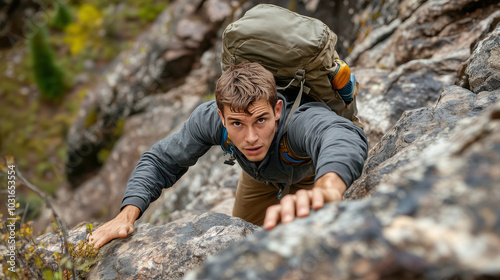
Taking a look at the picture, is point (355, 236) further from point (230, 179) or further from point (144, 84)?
point (144, 84)

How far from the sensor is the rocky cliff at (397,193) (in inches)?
62.4

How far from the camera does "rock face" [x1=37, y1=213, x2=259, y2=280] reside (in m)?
3.62

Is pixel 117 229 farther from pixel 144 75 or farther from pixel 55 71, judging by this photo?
pixel 55 71

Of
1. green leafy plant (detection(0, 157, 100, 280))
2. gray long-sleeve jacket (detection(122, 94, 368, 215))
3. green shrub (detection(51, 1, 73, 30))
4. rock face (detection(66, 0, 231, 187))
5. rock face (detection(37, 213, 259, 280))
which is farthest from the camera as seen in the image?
green shrub (detection(51, 1, 73, 30))

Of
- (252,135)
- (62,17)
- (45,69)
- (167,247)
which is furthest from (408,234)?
(62,17)

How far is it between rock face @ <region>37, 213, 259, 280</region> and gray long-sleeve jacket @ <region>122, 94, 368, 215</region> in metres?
0.57

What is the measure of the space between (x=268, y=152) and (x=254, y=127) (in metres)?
0.47

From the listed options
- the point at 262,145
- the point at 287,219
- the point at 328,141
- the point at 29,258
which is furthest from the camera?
the point at 262,145

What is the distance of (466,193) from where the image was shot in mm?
1648

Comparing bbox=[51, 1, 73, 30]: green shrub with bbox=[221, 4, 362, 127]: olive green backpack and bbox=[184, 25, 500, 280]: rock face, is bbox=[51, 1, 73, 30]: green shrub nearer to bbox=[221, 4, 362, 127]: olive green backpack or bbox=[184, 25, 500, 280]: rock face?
bbox=[221, 4, 362, 127]: olive green backpack

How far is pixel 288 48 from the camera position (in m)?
4.19

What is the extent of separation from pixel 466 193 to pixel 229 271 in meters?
1.19

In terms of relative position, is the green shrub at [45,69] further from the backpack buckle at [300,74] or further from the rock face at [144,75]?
the backpack buckle at [300,74]

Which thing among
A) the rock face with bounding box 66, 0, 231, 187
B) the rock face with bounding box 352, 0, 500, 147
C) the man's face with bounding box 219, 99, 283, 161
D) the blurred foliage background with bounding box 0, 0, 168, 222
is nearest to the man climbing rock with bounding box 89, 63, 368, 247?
the man's face with bounding box 219, 99, 283, 161
